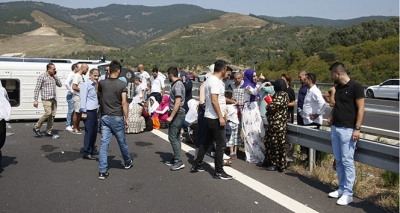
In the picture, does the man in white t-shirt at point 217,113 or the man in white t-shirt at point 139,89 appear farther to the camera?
the man in white t-shirt at point 139,89

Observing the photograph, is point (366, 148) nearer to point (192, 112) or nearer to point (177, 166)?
point (177, 166)

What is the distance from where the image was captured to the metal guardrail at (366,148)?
507 cm

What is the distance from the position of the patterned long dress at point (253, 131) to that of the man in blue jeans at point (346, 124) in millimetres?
2038

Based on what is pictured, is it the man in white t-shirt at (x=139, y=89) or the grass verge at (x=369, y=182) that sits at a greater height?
the man in white t-shirt at (x=139, y=89)

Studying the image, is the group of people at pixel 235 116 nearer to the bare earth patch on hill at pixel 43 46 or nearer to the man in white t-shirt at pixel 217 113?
the man in white t-shirt at pixel 217 113

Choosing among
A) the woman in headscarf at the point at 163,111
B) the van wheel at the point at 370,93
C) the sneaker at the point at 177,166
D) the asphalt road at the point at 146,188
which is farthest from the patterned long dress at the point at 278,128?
Answer: the van wheel at the point at 370,93

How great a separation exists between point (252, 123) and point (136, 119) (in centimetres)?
442

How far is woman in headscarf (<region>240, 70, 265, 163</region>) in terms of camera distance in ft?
24.4

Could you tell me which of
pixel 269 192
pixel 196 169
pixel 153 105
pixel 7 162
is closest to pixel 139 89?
pixel 153 105

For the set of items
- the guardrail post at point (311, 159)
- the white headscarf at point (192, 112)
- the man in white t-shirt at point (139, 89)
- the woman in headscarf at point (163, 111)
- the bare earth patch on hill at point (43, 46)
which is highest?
the bare earth patch on hill at point (43, 46)

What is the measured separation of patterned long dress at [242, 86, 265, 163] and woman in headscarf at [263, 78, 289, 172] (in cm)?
47

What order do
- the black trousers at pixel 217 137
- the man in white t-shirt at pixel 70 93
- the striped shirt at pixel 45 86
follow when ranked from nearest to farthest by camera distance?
the black trousers at pixel 217 137 < the striped shirt at pixel 45 86 < the man in white t-shirt at pixel 70 93

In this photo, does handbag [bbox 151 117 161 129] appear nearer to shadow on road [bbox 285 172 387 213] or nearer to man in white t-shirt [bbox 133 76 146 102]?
man in white t-shirt [bbox 133 76 146 102]

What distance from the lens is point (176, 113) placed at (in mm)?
7066
